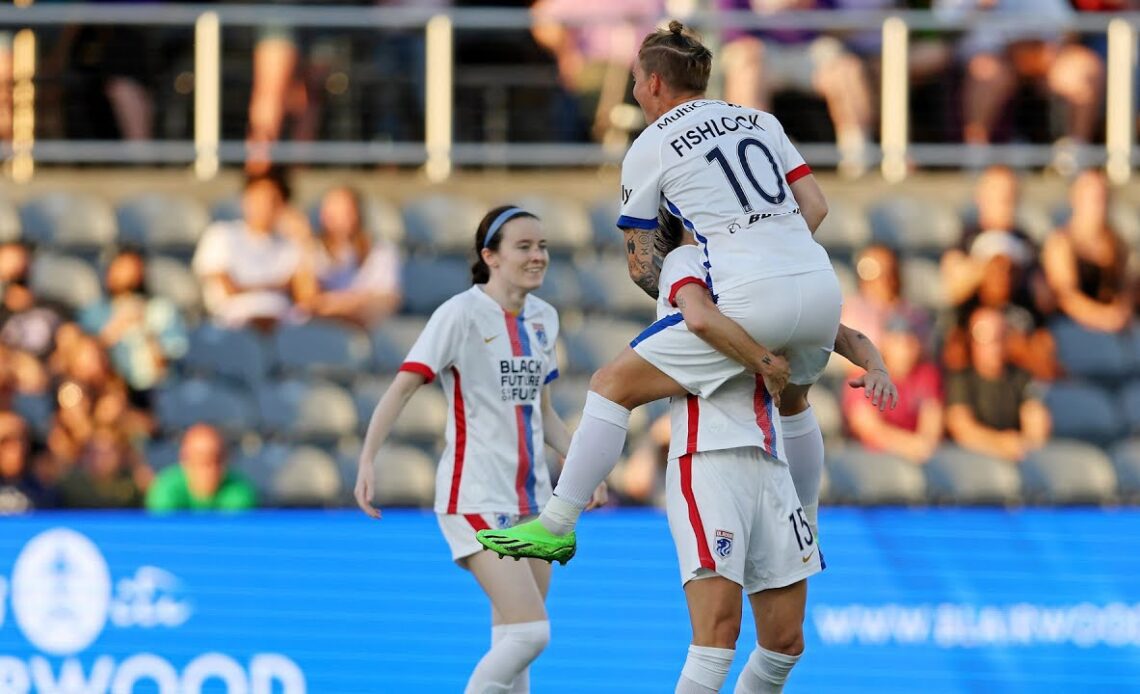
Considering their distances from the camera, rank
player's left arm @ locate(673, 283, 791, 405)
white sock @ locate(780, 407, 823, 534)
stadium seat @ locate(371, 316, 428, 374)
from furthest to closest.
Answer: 1. stadium seat @ locate(371, 316, 428, 374)
2. white sock @ locate(780, 407, 823, 534)
3. player's left arm @ locate(673, 283, 791, 405)

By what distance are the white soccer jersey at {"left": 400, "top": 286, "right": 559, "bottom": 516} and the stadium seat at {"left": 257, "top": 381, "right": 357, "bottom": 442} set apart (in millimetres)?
3950

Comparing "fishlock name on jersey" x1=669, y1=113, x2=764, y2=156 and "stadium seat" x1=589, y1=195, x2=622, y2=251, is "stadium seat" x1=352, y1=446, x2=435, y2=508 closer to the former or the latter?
"stadium seat" x1=589, y1=195, x2=622, y2=251

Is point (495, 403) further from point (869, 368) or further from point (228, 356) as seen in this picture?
point (228, 356)

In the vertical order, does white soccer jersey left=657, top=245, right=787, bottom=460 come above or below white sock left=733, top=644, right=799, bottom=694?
above

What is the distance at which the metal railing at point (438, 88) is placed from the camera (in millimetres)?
13375

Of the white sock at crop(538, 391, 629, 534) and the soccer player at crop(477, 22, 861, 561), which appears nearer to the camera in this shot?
the soccer player at crop(477, 22, 861, 561)

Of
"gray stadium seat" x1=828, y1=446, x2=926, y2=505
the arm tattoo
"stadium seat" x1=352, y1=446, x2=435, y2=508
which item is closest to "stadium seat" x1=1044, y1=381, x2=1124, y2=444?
"gray stadium seat" x1=828, y1=446, x2=926, y2=505

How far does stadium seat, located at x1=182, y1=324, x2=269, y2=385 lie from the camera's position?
12.0 meters

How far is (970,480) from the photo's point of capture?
37.1ft

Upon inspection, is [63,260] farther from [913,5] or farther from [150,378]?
[913,5]

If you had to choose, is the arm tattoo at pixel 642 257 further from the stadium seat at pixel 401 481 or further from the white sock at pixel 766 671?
the stadium seat at pixel 401 481

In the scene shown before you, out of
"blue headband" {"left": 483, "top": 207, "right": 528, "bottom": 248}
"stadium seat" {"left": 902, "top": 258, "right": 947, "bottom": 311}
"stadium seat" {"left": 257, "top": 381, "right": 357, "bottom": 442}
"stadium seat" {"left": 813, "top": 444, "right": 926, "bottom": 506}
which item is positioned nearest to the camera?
"blue headband" {"left": 483, "top": 207, "right": 528, "bottom": 248}

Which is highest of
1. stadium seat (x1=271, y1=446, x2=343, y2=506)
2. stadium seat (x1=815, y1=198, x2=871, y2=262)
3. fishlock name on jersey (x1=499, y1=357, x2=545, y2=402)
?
stadium seat (x1=815, y1=198, x2=871, y2=262)

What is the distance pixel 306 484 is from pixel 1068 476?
443cm
